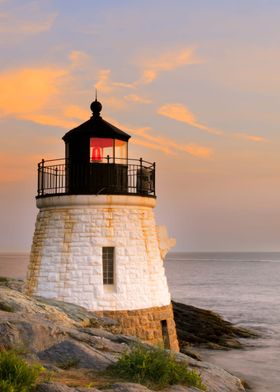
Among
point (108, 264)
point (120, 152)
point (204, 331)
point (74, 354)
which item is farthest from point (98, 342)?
point (204, 331)

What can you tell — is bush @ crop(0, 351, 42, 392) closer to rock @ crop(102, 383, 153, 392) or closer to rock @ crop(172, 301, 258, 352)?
rock @ crop(102, 383, 153, 392)

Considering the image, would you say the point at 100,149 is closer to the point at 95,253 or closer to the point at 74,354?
the point at 95,253

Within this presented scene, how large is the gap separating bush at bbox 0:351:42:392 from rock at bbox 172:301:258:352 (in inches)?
837

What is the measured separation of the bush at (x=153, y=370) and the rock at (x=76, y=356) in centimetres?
32

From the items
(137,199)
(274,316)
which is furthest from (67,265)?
(274,316)

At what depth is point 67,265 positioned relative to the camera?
17109 mm

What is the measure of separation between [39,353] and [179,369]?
2.31 m

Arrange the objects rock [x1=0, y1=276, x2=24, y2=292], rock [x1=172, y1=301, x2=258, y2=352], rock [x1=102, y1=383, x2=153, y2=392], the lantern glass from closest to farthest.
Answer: rock [x1=102, y1=383, x2=153, y2=392] < the lantern glass < rock [x1=0, y1=276, x2=24, y2=292] < rock [x1=172, y1=301, x2=258, y2=352]

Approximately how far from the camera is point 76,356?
9.37 meters

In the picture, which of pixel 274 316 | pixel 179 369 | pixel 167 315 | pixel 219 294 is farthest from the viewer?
pixel 219 294

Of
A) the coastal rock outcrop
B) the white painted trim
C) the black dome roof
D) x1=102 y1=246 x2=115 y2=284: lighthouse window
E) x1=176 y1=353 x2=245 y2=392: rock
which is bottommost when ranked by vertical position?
x1=176 y1=353 x2=245 y2=392: rock

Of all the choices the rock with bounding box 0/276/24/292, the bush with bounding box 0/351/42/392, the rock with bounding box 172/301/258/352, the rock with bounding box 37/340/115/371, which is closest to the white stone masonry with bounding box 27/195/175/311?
the rock with bounding box 0/276/24/292

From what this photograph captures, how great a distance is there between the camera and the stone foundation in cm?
1698

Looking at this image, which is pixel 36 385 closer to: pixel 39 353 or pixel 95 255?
pixel 39 353
